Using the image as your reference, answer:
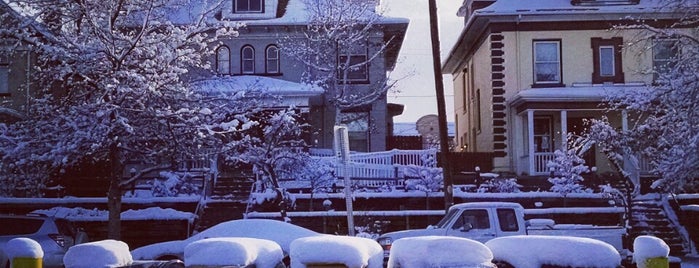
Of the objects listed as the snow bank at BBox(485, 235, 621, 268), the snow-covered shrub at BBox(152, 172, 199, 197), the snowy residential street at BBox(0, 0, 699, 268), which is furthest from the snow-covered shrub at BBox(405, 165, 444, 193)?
the snow bank at BBox(485, 235, 621, 268)

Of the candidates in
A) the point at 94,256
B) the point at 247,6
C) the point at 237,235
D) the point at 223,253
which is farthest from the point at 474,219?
the point at 247,6

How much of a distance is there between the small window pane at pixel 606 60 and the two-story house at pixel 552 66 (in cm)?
3

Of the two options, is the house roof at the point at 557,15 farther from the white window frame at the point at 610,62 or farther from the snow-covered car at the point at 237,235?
the snow-covered car at the point at 237,235

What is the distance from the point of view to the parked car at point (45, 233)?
51.8ft

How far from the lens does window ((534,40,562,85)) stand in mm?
30703

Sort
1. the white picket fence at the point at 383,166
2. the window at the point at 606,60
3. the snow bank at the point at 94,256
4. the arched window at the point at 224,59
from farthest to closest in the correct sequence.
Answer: the arched window at the point at 224,59 → the window at the point at 606,60 → the white picket fence at the point at 383,166 → the snow bank at the point at 94,256

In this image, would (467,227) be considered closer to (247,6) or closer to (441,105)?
(441,105)

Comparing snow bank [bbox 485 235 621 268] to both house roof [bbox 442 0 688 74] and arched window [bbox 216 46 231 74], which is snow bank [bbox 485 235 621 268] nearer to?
house roof [bbox 442 0 688 74]

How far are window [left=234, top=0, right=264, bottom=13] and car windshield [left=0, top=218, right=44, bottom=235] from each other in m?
17.7

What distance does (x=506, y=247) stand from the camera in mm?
9062

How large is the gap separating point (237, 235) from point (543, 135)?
17578 millimetres

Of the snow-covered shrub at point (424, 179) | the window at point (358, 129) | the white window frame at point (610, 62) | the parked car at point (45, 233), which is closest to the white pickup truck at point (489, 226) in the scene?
the parked car at point (45, 233)

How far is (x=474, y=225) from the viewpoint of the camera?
16.5 meters

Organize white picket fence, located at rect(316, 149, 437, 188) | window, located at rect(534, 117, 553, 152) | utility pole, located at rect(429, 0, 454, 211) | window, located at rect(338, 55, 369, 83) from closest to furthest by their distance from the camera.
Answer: utility pole, located at rect(429, 0, 454, 211) < white picket fence, located at rect(316, 149, 437, 188) < window, located at rect(534, 117, 553, 152) < window, located at rect(338, 55, 369, 83)
